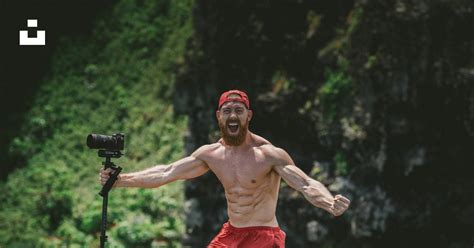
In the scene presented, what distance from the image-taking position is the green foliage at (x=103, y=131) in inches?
742

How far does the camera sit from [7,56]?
26.4 metres

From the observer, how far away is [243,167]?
270 inches

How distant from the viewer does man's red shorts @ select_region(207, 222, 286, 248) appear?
6832 mm

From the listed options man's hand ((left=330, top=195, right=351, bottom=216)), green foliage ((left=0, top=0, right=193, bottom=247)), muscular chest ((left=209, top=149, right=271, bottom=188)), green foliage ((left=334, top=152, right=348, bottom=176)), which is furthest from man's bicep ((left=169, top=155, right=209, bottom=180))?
green foliage ((left=0, top=0, right=193, bottom=247))

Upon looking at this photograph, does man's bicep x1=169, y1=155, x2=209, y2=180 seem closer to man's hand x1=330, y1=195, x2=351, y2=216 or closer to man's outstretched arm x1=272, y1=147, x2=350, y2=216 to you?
man's outstretched arm x1=272, y1=147, x2=350, y2=216

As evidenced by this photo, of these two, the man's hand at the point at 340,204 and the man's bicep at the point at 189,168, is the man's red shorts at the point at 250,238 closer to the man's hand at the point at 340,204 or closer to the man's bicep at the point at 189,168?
the man's bicep at the point at 189,168

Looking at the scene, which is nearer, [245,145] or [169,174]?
[245,145]

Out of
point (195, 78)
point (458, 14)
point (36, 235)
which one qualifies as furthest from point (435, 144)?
point (36, 235)

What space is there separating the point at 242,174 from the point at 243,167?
0.18ft

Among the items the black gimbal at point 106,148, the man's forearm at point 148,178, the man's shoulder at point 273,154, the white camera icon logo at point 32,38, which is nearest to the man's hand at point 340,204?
the man's shoulder at point 273,154

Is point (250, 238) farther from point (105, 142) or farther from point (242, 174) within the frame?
point (105, 142)

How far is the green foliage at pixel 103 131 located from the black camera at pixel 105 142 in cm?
1106

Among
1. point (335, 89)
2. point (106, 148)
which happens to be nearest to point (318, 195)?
point (106, 148)

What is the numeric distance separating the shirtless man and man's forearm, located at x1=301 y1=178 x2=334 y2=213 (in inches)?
1.8
